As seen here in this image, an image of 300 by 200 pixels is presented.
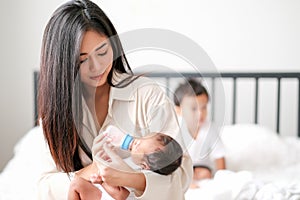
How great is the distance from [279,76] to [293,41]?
1.22 feet

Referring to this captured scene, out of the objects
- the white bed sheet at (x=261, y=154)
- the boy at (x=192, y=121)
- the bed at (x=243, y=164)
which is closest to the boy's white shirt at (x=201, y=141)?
the boy at (x=192, y=121)

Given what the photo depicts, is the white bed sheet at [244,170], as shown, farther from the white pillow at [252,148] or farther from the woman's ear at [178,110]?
the woman's ear at [178,110]

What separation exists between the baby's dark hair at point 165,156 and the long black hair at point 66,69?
0.53ft

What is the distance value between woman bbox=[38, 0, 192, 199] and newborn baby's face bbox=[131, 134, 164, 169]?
37 millimetres

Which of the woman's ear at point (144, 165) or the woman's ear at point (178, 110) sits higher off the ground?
the woman's ear at point (178, 110)

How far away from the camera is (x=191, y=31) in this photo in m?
2.26

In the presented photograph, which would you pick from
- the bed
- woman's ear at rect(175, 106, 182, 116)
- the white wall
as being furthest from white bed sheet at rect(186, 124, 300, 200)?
woman's ear at rect(175, 106, 182, 116)

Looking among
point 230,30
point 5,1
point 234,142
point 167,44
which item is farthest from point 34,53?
point 167,44

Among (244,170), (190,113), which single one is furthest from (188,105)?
(244,170)

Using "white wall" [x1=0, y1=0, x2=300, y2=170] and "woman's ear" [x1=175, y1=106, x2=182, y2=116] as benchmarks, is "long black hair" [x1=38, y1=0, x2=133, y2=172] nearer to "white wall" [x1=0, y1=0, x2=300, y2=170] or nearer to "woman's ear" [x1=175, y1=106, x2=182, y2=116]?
"woman's ear" [x1=175, y1=106, x2=182, y2=116]

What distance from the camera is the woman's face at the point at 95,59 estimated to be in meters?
0.82

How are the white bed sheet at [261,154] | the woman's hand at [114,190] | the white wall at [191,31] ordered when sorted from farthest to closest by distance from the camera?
the white wall at [191,31]
the white bed sheet at [261,154]
the woman's hand at [114,190]

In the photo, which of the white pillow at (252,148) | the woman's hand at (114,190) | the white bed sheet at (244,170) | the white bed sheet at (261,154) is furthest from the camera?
the white pillow at (252,148)

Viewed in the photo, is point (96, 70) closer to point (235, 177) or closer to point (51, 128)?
point (51, 128)
